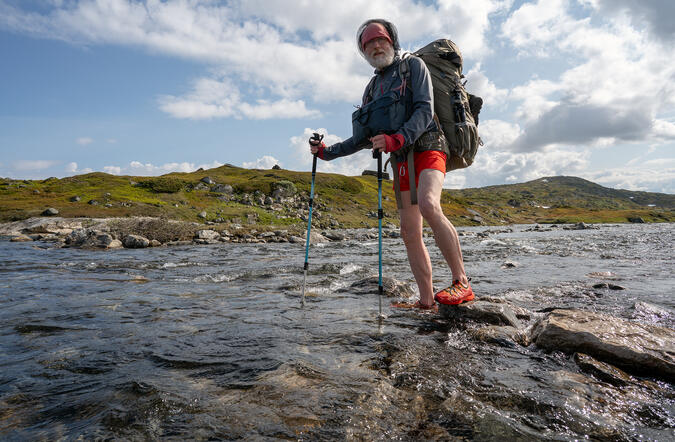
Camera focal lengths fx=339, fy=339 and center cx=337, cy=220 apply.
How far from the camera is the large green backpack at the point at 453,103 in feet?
18.4

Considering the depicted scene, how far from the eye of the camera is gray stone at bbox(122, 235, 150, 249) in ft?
68.3

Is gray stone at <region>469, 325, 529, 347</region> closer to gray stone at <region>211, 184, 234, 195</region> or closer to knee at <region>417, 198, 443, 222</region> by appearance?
knee at <region>417, 198, 443, 222</region>

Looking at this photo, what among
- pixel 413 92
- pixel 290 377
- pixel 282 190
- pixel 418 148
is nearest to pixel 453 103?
pixel 413 92

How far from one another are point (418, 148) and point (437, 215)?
3.84 feet

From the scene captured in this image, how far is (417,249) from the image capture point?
19.3 ft

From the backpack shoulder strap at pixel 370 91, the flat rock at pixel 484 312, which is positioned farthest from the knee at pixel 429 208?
the backpack shoulder strap at pixel 370 91

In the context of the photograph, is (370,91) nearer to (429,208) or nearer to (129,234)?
(429,208)

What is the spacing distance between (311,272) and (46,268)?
8626 millimetres

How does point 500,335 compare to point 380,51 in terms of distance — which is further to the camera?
point 380,51

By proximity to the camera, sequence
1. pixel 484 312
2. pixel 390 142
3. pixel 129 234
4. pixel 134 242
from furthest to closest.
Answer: pixel 129 234 → pixel 134 242 → pixel 390 142 → pixel 484 312

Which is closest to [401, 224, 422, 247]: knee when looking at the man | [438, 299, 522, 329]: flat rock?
the man

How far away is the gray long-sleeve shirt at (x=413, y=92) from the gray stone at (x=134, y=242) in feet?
64.0

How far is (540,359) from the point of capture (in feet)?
11.9

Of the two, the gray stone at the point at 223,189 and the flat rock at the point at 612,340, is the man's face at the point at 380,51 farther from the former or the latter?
the gray stone at the point at 223,189
